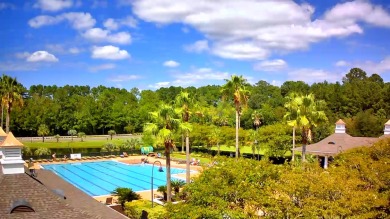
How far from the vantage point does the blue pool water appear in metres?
42.4

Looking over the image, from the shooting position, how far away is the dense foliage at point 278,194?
55.1 feet

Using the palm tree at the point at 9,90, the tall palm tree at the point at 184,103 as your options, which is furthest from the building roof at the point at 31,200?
the palm tree at the point at 9,90

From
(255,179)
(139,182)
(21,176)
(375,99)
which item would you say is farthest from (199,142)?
(21,176)

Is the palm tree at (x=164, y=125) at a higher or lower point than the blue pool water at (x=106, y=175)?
higher

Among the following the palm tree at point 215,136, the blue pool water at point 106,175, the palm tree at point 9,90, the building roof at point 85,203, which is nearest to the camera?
the building roof at point 85,203

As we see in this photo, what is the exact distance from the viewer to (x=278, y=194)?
18.3m

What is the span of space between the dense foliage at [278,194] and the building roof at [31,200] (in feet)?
22.2

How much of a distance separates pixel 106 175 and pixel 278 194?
34890 mm

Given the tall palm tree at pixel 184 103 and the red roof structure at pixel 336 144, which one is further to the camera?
the red roof structure at pixel 336 144

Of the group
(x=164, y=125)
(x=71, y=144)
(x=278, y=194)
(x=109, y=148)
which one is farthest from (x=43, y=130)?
(x=278, y=194)

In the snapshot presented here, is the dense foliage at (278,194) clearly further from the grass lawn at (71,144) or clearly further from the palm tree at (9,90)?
the grass lawn at (71,144)

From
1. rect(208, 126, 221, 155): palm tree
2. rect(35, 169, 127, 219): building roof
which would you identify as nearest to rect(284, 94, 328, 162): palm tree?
rect(35, 169, 127, 219): building roof

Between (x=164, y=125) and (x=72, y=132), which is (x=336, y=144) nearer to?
(x=164, y=125)

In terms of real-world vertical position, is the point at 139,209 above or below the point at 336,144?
below
